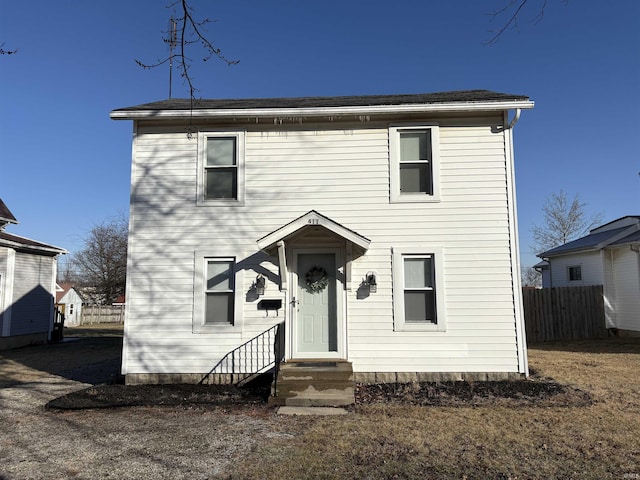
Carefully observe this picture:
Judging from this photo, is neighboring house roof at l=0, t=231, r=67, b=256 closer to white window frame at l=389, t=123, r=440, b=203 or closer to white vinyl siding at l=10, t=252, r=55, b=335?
white vinyl siding at l=10, t=252, r=55, b=335

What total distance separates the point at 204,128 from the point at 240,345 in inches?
173

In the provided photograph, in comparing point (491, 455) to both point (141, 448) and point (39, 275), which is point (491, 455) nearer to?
point (141, 448)

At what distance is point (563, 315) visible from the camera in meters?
15.4

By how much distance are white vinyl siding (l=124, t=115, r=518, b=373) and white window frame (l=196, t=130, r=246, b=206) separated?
0.32 feet

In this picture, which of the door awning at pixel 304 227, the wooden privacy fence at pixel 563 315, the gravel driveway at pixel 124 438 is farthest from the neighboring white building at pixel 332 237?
the wooden privacy fence at pixel 563 315

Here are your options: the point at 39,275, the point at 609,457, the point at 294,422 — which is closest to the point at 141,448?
the point at 294,422

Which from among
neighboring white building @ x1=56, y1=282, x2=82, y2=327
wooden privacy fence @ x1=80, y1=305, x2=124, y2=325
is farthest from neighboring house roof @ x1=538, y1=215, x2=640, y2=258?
neighboring white building @ x1=56, y1=282, x2=82, y2=327

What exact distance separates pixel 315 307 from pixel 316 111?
3.81m

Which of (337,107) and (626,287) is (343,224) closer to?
(337,107)

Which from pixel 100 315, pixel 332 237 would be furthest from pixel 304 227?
pixel 100 315

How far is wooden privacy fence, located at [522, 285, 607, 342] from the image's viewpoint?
15305 millimetres

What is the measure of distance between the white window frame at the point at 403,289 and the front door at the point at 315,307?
1.15 metres

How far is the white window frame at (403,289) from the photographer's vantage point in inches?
316

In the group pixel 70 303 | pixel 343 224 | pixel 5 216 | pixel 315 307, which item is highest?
pixel 5 216
